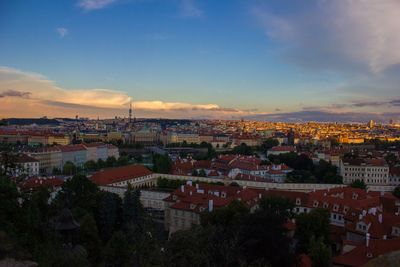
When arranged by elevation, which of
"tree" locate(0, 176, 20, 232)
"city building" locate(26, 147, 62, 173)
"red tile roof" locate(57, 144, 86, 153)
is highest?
"tree" locate(0, 176, 20, 232)

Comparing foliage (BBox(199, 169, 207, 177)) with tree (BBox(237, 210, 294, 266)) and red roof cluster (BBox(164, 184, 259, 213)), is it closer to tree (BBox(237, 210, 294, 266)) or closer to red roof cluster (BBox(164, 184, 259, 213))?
red roof cluster (BBox(164, 184, 259, 213))

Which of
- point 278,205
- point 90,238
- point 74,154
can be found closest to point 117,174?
point 90,238

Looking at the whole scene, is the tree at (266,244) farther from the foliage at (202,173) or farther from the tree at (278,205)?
the foliage at (202,173)

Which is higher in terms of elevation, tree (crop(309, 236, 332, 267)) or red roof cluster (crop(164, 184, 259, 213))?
red roof cluster (crop(164, 184, 259, 213))

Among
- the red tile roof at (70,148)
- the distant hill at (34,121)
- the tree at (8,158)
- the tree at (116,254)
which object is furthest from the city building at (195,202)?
the distant hill at (34,121)

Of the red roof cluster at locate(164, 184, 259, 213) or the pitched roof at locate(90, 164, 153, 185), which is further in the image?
the pitched roof at locate(90, 164, 153, 185)

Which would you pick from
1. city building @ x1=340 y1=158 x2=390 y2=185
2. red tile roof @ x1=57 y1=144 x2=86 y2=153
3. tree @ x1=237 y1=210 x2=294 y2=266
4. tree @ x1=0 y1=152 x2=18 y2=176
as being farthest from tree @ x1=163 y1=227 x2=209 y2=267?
red tile roof @ x1=57 y1=144 x2=86 y2=153
